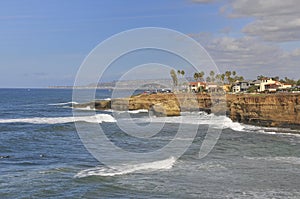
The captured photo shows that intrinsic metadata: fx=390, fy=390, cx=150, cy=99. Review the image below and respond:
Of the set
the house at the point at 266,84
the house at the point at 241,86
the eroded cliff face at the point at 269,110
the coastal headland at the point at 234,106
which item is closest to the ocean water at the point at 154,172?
the eroded cliff face at the point at 269,110

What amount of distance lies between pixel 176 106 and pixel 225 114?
30.3 feet

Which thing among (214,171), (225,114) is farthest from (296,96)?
(214,171)

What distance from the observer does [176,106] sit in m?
65.6

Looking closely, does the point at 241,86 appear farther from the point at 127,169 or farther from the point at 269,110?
the point at 127,169

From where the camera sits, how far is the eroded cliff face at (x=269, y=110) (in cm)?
4372

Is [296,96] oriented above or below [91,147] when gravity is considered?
above

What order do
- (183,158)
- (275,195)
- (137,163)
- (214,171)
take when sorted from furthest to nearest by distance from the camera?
(183,158) < (137,163) < (214,171) < (275,195)

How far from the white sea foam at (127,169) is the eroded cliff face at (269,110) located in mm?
24418

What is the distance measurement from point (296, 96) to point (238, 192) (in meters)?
30.1

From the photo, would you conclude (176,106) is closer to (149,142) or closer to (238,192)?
(149,142)

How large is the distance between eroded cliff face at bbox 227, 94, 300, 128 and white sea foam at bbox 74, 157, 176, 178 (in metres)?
24.4

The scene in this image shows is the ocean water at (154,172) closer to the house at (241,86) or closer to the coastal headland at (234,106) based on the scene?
the coastal headland at (234,106)

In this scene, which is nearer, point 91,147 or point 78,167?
point 78,167

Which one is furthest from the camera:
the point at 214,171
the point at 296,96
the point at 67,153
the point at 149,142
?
the point at 296,96
